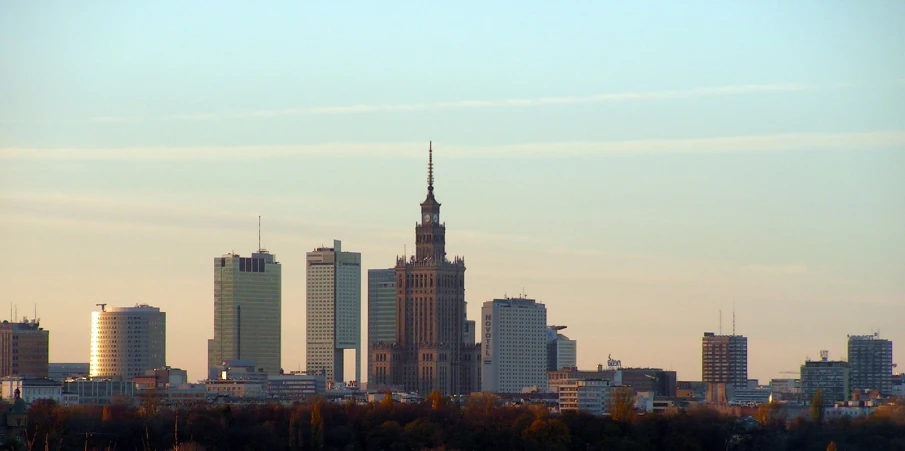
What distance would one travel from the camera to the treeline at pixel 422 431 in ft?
483

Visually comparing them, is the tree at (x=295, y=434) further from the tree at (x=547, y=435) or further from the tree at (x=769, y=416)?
the tree at (x=769, y=416)

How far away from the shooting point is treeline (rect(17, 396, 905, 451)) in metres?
147

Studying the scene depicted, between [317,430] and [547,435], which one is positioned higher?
[317,430]

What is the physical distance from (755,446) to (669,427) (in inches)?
246

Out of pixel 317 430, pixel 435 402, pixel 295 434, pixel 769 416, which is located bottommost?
pixel 769 416

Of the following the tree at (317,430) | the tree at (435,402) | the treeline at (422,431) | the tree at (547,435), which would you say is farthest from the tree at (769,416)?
the tree at (317,430)

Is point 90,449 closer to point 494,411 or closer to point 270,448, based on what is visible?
point 270,448

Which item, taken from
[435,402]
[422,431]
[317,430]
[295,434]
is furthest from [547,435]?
[435,402]

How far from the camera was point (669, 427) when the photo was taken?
159 metres

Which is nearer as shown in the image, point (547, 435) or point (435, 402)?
point (547, 435)

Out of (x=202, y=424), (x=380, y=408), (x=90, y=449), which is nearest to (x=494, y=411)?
(x=380, y=408)

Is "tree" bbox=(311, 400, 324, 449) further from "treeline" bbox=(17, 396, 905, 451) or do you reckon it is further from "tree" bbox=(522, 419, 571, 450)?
"tree" bbox=(522, 419, 571, 450)

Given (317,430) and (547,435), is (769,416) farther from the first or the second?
(317,430)

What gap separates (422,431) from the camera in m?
153
